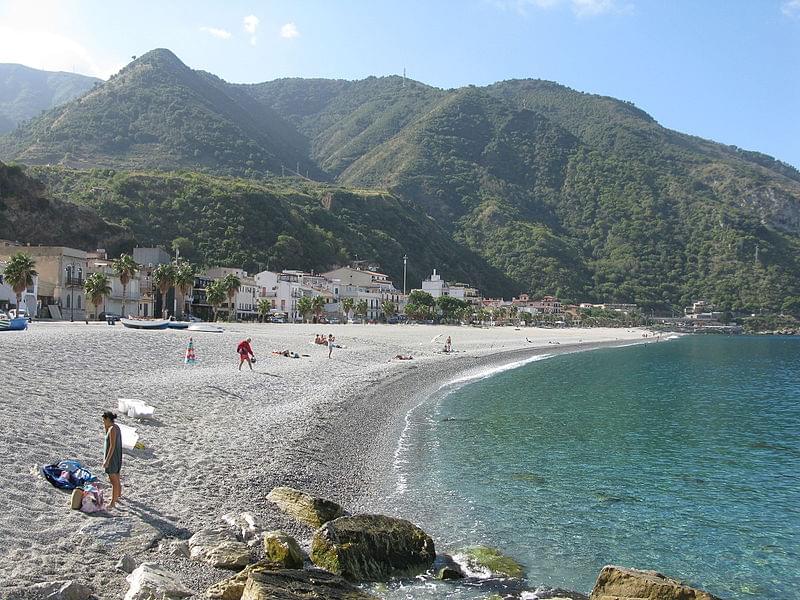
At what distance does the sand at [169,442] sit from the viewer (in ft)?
27.3

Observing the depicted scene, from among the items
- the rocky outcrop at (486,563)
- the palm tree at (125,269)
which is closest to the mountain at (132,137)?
the palm tree at (125,269)

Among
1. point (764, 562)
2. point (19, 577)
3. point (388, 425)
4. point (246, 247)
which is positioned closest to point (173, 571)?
point (19, 577)

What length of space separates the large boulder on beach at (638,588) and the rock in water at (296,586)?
3.22 m

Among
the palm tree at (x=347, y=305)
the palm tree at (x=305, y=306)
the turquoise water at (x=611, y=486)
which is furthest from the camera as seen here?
the palm tree at (x=347, y=305)

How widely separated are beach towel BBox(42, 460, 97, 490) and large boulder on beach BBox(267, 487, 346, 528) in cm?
309

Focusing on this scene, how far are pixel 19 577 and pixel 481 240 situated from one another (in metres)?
186

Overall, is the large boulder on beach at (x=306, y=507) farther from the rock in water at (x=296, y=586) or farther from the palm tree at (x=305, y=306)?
the palm tree at (x=305, y=306)

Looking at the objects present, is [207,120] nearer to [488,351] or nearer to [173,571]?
[488,351]

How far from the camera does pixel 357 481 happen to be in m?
14.7

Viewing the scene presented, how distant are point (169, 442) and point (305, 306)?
67664mm

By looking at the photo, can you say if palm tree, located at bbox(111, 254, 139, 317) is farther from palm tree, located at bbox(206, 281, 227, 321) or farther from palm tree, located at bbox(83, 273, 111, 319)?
palm tree, located at bbox(206, 281, 227, 321)

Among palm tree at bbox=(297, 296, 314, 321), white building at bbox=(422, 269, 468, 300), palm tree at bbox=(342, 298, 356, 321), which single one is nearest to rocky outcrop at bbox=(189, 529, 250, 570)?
palm tree at bbox=(297, 296, 314, 321)

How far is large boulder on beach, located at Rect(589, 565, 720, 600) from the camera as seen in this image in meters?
8.24

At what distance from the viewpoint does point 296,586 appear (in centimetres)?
742
